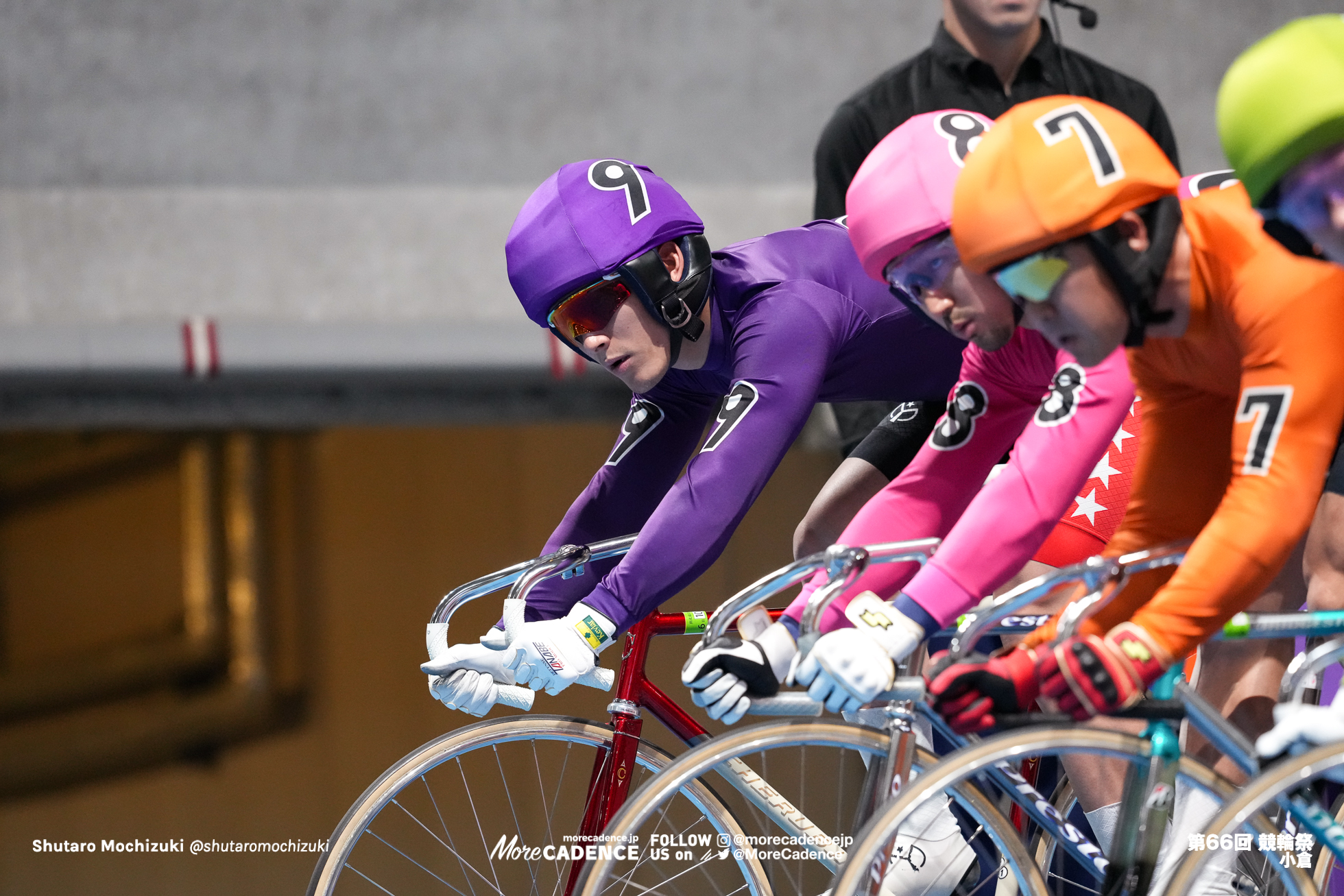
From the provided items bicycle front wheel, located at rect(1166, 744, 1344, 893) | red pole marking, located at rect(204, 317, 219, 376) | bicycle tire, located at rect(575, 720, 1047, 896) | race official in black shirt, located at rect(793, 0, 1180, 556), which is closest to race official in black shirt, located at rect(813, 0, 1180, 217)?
race official in black shirt, located at rect(793, 0, 1180, 556)

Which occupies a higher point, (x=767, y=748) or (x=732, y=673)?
(x=732, y=673)

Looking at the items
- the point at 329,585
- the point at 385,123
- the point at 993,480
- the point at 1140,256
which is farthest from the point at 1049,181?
the point at 385,123

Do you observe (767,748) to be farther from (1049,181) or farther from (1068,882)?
(1049,181)

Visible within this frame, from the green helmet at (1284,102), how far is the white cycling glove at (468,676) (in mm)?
1246

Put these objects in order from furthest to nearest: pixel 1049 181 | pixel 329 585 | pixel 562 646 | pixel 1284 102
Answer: pixel 329 585 < pixel 562 646 < pixel 1049 181 < pixel 1284 102

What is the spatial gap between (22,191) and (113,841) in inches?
96.0

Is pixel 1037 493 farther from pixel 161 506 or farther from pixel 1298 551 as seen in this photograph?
pixel 161 506

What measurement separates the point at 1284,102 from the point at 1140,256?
9.1 inches

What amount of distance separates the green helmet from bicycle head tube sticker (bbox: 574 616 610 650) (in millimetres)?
1080

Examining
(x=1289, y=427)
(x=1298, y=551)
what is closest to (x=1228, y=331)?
(x=1289, y=427)

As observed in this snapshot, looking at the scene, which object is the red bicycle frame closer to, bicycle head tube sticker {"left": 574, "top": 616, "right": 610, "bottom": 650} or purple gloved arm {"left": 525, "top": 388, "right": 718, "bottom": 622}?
bicycle head tube sticker {"left": 574, "top": 616, "right": 610, "bottom": 650}

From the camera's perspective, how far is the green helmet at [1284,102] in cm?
134

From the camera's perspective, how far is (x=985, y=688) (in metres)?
1.62

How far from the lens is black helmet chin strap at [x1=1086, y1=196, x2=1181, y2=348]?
58.5 inches
